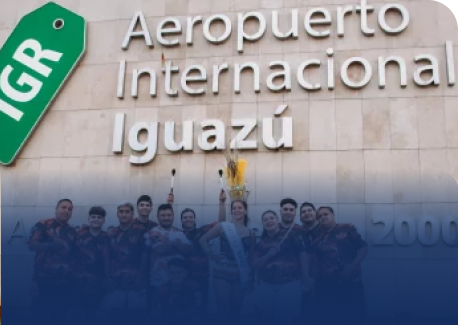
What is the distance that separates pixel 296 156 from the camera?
1189cm

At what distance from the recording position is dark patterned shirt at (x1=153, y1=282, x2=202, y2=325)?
11133mm

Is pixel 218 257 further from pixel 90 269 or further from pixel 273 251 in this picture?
pixel 90 269

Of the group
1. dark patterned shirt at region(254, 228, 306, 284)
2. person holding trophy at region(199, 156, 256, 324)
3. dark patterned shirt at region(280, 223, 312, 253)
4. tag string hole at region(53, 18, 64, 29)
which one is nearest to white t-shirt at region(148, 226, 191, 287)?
person holding trophy at region(199, 156, 256, 324)

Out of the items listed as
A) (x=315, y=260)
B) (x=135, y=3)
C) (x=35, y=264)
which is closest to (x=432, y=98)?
(x=315, y=260)

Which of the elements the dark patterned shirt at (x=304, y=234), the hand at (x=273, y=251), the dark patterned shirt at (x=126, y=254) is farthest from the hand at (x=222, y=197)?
the dark patterned shirt at (x=126, y=254)

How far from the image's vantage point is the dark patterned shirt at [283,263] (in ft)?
36.6

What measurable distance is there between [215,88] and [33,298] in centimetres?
558

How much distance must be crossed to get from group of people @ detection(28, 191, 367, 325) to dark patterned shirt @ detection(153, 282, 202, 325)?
2 cm

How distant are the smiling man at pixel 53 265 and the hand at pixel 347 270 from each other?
5.22 metres

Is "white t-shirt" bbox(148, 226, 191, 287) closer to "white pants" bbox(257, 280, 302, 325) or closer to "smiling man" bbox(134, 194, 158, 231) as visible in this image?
"smiling man" bbox(134, 194, 158, 231)

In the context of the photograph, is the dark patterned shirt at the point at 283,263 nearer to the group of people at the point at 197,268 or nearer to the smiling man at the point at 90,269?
the group of people at the point at 197,268

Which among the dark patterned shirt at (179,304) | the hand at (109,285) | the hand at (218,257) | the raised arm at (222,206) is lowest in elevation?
the dark patterned shirt at (179,304)

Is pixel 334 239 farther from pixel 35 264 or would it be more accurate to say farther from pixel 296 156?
pixel 35 264

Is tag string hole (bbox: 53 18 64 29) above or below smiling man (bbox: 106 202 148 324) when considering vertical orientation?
above
